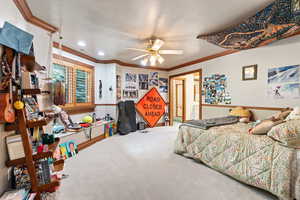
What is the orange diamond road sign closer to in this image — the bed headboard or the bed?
the bed headboard

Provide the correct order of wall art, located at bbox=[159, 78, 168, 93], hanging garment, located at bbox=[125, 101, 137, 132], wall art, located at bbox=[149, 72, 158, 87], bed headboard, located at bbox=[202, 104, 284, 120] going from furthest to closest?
wall art, located at bbox=[159, 78, 168, 93], wall art, located at bbox=[149, 72, 158, 87], hanging garment, located at bbox=[125, 101, 137, 132], bed headboard, located at bbox=[202, 104, 284, 120]

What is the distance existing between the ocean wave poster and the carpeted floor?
6.38 feet

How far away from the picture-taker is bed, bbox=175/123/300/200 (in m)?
1.47

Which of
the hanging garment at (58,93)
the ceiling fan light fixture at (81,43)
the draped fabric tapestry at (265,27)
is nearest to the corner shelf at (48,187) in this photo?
the hanging garment at (58,93)

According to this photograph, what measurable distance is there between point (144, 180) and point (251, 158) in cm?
146

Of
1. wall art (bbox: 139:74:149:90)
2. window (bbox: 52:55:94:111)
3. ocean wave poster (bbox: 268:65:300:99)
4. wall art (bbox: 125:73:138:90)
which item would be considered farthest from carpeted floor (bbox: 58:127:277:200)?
wall art (bbox: 139:74:149:90)

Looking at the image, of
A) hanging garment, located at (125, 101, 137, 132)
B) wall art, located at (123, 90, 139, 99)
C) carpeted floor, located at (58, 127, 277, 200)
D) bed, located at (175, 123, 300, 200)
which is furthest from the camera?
wall art, located at (123, 90, 139, 99)

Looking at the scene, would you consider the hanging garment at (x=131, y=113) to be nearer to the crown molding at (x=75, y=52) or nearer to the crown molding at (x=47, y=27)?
the crown molding at (x=47, y=27)

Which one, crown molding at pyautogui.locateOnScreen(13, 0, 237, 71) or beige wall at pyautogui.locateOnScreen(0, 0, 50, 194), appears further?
crown molding at pyautogui.locateOnScreen(13, 0, 237, 71)

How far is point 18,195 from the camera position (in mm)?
1041

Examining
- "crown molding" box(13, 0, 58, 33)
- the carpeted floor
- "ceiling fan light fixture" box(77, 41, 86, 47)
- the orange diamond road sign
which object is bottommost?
the carpeted floor

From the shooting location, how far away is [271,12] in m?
1.83

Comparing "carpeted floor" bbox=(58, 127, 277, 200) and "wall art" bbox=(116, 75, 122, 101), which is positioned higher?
"wall art" bbox=(116, 75, 122, 101)

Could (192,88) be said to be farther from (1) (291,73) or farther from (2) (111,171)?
(2) (111,171)
